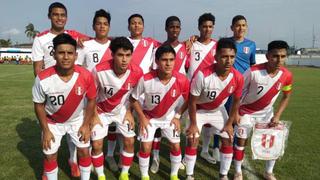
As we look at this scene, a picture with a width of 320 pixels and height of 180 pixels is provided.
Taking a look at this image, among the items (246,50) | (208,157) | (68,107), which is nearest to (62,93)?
(68,107)

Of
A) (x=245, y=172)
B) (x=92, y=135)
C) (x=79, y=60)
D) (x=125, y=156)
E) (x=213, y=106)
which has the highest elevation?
(x=79, y=60)

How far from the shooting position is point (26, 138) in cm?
696

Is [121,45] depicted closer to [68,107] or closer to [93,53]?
[93,53]

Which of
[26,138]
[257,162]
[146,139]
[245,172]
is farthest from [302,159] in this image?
[26,138]

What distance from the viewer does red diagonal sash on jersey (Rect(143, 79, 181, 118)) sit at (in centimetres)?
454

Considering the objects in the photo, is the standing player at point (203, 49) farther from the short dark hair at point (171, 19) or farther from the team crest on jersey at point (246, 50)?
the team crest on jersey at point (246, 50)

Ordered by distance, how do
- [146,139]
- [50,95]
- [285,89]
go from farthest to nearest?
[285,89], [146,139], [50,95]

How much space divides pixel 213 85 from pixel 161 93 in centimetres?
75

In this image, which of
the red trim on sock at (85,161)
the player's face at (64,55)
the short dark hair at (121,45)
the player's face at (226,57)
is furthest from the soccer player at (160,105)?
the player's face at (64,55)

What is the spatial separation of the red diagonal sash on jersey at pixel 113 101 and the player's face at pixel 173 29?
4.30 feet

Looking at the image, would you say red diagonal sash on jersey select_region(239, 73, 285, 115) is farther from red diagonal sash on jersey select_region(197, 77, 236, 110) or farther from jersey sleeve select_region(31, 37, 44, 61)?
jersey sleeve select_region(31, 37, 44, 61)

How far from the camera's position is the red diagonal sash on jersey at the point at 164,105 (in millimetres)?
4539

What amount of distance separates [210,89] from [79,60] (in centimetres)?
213

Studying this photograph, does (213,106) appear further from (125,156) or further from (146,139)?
(125,156)
